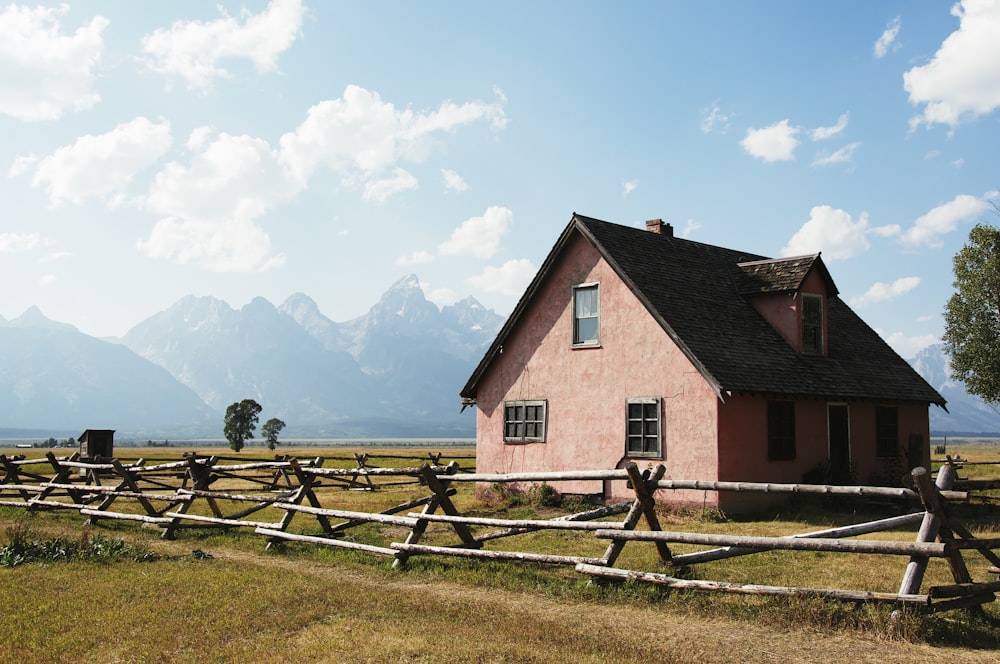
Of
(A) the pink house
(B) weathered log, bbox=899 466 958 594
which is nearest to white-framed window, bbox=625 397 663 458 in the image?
(A) the pink house

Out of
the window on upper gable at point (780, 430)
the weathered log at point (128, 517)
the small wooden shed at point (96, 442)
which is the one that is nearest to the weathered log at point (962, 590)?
the window on upper gable at point (780, 430)

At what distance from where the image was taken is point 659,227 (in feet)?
84.6

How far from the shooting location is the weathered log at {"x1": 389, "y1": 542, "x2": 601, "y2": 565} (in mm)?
10352

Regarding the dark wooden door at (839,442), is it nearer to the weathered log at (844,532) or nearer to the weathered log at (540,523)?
the weathered log at (540,523)

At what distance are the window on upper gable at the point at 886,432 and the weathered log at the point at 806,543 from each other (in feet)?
51.7

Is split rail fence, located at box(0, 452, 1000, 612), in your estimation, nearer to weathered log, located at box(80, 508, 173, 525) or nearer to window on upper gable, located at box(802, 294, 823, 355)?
weathered log, located at box(80, 508, 173, 525)

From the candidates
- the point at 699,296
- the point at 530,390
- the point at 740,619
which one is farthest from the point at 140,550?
the point at 699,296

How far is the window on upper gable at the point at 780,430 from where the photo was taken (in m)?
19.8

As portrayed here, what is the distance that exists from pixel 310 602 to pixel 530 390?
44.3 ft

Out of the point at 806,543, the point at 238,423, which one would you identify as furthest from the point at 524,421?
the point at 238,423

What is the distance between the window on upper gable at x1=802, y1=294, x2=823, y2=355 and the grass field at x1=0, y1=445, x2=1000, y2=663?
10.3m

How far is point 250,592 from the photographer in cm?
1010

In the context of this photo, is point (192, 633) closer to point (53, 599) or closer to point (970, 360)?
point (53, 599)

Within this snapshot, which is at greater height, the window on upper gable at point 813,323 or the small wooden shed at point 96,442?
the window on upper gable at point 813,323
